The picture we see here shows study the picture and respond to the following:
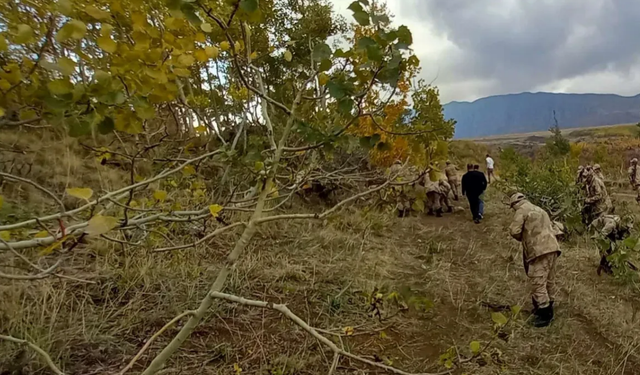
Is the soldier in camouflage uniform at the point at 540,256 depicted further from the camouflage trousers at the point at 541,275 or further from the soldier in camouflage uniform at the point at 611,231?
the soldier in camouflage uniform at the point at 611,231

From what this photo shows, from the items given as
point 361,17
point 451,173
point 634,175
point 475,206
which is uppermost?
point 361,17

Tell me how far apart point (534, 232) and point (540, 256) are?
25 cm

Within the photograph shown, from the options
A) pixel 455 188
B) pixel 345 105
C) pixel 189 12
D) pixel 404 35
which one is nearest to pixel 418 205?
pixel 345 105

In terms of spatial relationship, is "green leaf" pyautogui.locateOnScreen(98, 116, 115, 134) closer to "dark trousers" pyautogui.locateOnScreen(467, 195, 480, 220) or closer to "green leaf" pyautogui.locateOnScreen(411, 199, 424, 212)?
"green leaf" pyautogui.locateOnScreen(411, 199, 424, 212)

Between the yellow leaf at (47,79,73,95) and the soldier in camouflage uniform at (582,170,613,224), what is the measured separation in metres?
8.51

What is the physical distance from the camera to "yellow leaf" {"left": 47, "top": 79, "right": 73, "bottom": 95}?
795 millimetres

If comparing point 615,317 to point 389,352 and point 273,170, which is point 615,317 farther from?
point 273,170

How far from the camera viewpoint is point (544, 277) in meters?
4.21

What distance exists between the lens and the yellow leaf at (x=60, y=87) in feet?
Result: 2.61

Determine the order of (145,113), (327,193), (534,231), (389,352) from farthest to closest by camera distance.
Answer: (327,193)
(534,231)
(389,352)
(145,113)

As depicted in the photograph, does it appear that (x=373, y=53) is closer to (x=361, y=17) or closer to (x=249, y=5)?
(x=361, y=17)

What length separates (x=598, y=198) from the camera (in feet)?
24.5

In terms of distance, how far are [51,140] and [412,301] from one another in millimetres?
6455

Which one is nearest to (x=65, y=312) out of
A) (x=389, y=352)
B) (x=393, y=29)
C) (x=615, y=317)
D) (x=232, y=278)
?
(x=232, y=278)
